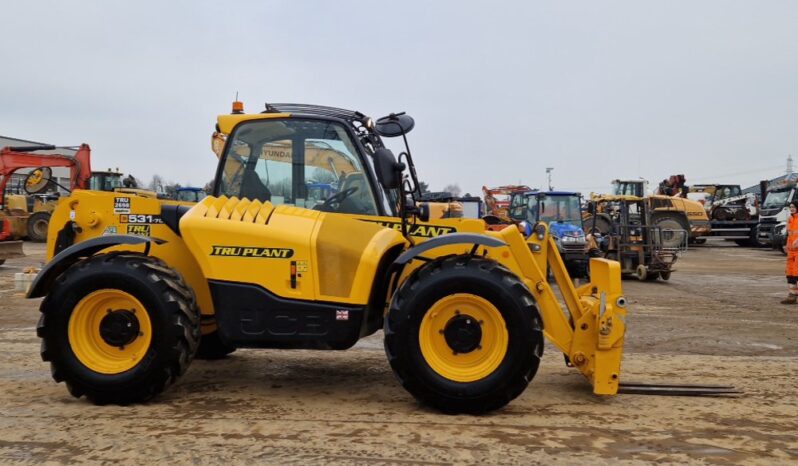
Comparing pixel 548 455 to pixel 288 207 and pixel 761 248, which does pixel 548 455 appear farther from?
pixel 761 248

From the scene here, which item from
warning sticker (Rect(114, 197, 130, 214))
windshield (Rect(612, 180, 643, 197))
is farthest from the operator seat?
windshield (Rect(612, 180, 643, 197))

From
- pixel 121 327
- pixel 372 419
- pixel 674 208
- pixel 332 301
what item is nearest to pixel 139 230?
pixel 121 327

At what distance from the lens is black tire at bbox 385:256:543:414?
4082 millimetres

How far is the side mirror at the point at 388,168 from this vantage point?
4344 millimetres

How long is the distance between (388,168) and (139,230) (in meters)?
2.16

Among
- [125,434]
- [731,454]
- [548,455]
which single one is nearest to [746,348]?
[731,454]

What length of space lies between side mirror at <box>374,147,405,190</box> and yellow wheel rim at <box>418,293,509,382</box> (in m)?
0.92

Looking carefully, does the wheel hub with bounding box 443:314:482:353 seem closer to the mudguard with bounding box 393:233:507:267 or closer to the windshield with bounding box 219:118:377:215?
the mudguard with bounding box 393:233:507:267

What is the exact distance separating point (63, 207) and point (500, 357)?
363 cm

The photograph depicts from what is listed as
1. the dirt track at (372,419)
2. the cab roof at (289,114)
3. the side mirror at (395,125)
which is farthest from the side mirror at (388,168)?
the dirt track at (372,419)

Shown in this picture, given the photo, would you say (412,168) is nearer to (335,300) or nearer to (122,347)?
(335,300)

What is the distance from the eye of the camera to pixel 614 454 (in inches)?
141

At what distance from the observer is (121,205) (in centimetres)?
501

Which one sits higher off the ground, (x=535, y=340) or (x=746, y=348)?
(x=535, y=340)
